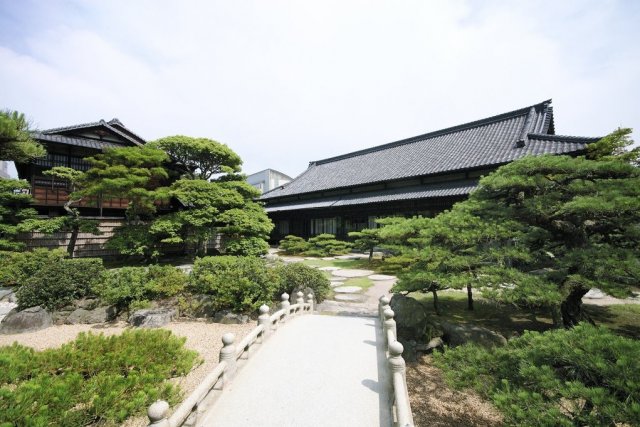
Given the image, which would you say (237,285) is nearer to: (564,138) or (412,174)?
(412,174)

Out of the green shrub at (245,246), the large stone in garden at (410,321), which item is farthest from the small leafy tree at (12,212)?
the large stone in garden at (410,321)

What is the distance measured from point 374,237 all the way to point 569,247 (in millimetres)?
9317

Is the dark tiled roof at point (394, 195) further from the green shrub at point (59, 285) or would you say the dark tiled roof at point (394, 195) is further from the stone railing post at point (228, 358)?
the green shrub at point (59, 285)

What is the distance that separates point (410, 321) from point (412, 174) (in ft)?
43.9

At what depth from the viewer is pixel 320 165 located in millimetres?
29516

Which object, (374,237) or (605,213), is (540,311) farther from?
(374,237)

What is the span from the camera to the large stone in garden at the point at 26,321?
6711mm

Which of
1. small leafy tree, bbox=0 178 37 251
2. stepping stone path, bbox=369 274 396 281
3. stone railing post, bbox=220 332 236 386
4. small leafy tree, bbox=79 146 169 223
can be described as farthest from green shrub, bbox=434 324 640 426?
small leafy tree, bbox=0 178 37 251

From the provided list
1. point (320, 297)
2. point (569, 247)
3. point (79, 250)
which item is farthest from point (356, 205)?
point (79, 250)

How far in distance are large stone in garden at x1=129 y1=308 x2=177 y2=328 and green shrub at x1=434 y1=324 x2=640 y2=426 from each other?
7088 mm

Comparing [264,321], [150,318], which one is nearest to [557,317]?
[264,321]

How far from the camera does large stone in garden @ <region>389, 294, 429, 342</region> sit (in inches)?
225

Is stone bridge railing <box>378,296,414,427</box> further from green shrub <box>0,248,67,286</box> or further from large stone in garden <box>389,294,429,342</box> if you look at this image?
green shrub <box>0,248,67,286</box>

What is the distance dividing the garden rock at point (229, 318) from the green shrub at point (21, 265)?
6316 millimetres
